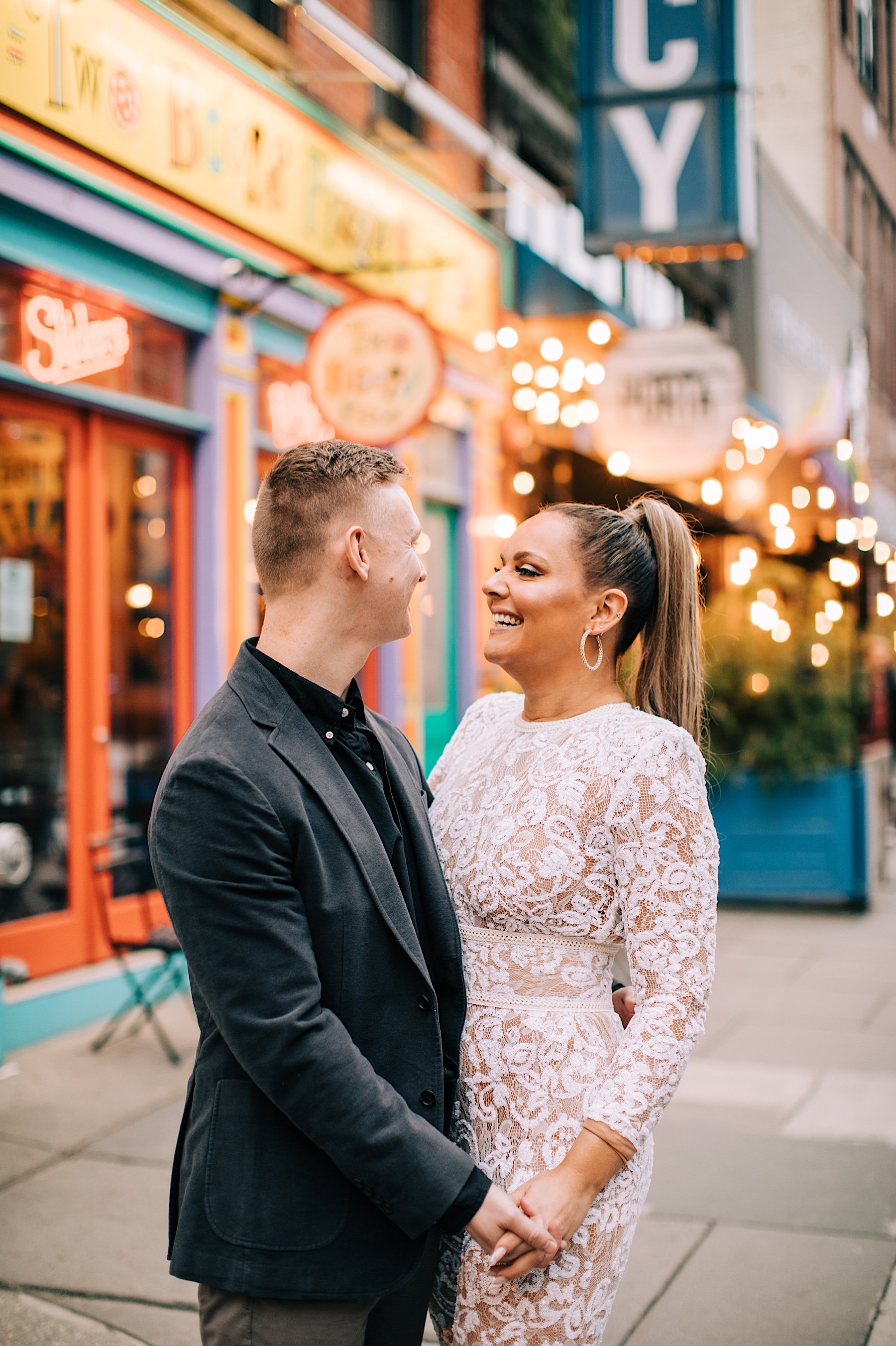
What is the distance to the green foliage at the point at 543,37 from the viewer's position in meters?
11.8

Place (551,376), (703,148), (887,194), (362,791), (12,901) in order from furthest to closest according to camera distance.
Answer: (887,194) < (551,376) < (703,148) < (12,901) < (362,791)

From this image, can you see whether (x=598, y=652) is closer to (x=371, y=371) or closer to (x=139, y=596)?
(x=139, y=596)

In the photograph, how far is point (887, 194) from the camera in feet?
88.8

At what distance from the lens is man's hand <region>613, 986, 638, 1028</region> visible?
7.21ft

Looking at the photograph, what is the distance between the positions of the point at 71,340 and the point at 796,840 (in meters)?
6.27

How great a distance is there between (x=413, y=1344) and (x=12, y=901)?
449 cm

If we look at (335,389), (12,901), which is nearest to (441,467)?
(335,389)

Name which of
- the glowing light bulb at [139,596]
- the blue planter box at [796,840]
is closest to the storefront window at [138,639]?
the glowing light bulb at [139,596]

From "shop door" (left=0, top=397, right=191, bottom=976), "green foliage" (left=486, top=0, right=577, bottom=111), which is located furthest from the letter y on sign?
"shop door" (left=0, top=397, right=191, bottom=976)

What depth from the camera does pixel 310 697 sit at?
185cm

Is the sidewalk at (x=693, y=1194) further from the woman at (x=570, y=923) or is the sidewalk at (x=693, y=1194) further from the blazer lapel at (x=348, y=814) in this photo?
the blazer lapel at (x=348, y=814)

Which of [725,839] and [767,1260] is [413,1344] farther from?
[725,839]

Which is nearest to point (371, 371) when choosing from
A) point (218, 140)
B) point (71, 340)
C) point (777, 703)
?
point (218, 140)

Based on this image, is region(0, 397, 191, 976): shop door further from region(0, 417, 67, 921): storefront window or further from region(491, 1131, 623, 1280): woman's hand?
region(491, 1131, 623, 1280): woman's hand
